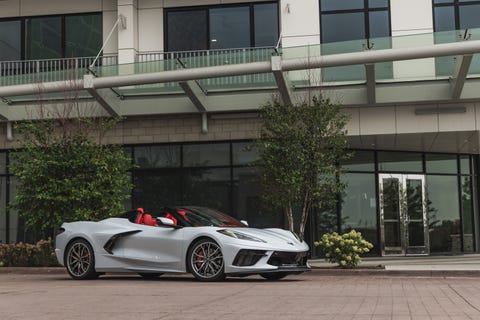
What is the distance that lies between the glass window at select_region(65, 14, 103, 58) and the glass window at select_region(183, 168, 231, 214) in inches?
205

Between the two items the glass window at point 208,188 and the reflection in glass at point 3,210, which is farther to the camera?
the reflection in glass at point 3,210

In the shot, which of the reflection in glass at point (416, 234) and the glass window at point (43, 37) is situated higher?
the glass window at point (43, 37)

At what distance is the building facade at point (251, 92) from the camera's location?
58.5 feet

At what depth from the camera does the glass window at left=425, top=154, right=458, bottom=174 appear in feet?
71.6

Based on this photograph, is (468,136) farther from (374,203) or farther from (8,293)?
(8,293)

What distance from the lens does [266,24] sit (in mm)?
20266

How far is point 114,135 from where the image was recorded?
20.3 meters

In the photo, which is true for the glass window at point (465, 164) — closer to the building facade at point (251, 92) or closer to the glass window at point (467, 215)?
the building facade at point (251, 92)

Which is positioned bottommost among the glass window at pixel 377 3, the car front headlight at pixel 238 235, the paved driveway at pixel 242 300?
the paved driveway at pixel 242 300

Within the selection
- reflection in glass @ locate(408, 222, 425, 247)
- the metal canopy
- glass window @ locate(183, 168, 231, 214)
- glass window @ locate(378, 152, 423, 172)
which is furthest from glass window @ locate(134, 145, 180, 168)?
reflection in glass @ locate(408, 222, 425, 247)

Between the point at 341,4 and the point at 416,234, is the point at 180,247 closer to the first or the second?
the point at 341,4

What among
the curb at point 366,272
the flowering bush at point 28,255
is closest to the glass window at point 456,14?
the curb at point 366,272

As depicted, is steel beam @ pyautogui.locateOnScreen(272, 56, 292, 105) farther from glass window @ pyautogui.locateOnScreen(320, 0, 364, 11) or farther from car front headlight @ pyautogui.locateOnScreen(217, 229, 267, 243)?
car front headlight @ pyautogui.locateOnScreen(217, 229, 267, 243)

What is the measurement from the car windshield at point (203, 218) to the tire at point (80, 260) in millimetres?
1947
